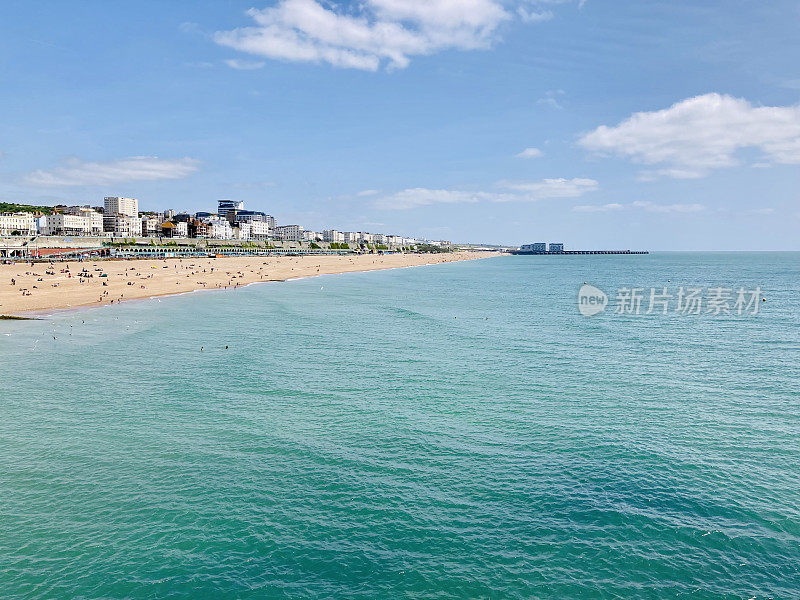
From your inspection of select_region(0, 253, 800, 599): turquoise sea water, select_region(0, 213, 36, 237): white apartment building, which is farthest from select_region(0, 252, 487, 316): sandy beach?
select_region(0, 213, 36, 237): white apartment building

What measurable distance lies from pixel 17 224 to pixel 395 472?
211427mm

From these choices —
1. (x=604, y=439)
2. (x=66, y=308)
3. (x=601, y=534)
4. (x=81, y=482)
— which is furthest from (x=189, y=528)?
(x=66, y=308)

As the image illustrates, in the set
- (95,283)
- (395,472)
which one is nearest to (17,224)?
(95,283)

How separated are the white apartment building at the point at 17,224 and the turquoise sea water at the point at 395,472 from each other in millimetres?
170198

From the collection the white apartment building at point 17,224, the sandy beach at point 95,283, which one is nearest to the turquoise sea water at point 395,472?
the sandy beach at point 95,283

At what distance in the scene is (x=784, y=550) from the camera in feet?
49.5

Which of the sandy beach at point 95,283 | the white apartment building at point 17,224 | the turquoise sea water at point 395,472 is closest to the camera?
the turquoise sea water at point 395,472

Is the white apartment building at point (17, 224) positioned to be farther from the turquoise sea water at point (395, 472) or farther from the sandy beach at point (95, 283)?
the turquoise sea water at point (395, 472)

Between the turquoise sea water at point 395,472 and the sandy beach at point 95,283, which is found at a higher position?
the sandy beach at point 95,283

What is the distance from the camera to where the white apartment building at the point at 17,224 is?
567 feet

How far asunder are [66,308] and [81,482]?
49.8 metres

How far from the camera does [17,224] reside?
588 feet

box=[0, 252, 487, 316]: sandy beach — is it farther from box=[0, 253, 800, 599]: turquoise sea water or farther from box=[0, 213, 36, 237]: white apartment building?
box=[0, 213, 36, 237]: white apartment building

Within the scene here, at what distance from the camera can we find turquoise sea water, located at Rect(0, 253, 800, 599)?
1393 centimetres
